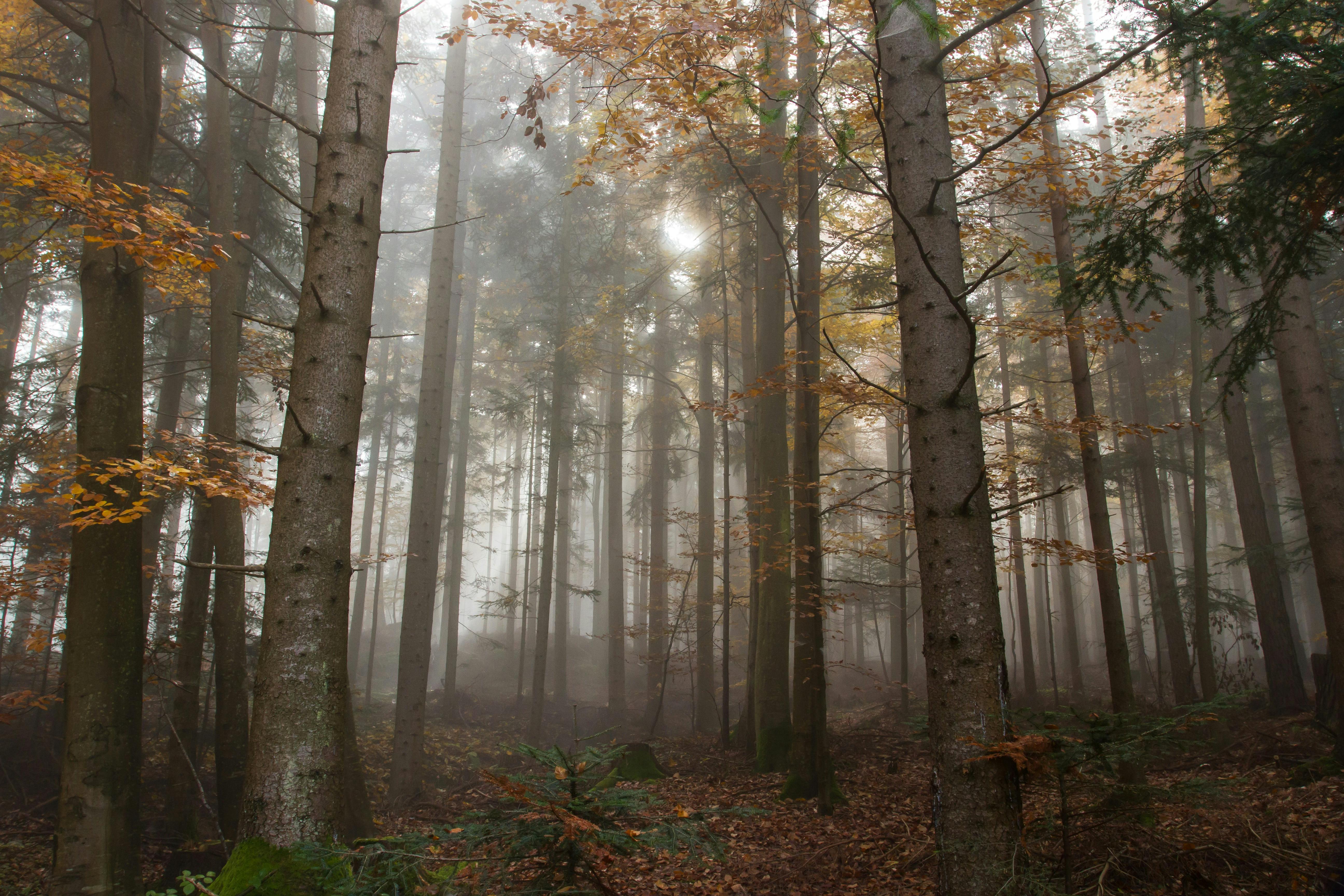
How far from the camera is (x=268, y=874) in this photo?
294 cm

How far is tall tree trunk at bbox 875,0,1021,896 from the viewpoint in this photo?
288cm

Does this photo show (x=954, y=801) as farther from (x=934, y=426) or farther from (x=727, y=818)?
(x=727, y=818)

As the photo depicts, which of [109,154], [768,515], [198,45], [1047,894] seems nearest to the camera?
[1047,894]

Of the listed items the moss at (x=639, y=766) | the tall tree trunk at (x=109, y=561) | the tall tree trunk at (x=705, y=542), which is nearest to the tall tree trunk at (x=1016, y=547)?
the tall tree trunk at (x=705, y=542)

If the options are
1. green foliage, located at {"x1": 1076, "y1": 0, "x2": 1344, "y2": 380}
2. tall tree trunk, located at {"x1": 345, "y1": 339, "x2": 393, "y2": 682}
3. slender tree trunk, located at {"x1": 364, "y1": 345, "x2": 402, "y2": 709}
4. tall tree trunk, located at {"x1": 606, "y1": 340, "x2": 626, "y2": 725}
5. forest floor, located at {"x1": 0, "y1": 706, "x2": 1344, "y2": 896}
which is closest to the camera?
forest floor, located at {"x1": 0, "y1": 706, "x2": 1344, "y2": 896}

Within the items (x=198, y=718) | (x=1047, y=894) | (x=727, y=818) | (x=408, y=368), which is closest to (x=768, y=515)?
(x=727, y=818)

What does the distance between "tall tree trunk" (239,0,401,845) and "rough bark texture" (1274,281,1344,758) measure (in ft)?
26.0

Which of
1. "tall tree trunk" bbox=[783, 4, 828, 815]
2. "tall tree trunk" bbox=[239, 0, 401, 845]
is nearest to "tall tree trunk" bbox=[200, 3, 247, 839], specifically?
"tall tree trunk" bbox=[239, 0, 401, 845]

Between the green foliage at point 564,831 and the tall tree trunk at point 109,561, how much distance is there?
395 cm

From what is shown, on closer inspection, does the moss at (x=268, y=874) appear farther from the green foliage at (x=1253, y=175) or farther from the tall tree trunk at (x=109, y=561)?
the green foliage at (x=1253, y=175)

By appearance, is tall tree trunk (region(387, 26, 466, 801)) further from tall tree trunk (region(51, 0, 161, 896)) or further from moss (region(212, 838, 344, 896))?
moss (region(212, 838, 344, 896))

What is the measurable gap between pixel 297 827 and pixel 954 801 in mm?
3035

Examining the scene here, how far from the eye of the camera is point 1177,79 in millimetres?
7277

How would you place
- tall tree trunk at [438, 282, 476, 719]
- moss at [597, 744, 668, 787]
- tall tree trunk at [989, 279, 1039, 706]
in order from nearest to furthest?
moss at [597, 744, 668, 787] < tall tree trunk at [989, 279, 1039, 706] < tall tree trunk at [438, 282, 476, 719]
